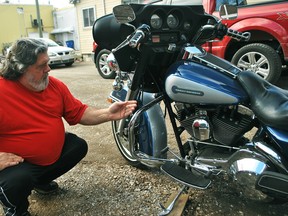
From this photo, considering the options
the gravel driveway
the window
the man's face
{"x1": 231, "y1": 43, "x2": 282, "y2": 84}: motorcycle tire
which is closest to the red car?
{"x1": 231, "y1": 43, "x2": 282, "y2": 84}: motorcycle tire

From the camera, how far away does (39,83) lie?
195 cm

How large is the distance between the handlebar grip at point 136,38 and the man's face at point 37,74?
2.18ft

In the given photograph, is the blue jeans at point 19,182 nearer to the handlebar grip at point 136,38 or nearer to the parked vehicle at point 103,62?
the handlebar grip at point 136,38

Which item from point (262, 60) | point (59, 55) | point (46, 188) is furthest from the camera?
point (59, 55)

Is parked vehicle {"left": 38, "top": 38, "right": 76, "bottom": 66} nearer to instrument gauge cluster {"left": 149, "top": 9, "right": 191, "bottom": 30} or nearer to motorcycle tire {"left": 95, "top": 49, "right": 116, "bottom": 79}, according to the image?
motorcycle tire {"left": 95, "top": 49, "right": 116, "bottom": 79}

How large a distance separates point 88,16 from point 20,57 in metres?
13.5

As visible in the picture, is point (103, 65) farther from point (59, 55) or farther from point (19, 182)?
point (19, 182)

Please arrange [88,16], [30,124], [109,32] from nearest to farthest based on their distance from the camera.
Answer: [30,124]
[109,32]
[88,16]

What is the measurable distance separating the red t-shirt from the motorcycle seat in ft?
4.28

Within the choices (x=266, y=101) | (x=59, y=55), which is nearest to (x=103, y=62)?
(x=59, y=55)

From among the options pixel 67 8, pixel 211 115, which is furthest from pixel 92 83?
pixel 67 8

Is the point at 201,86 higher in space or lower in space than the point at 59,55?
higher

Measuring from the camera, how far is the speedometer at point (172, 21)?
6.44ft

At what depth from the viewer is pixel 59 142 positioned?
2.07 metres
